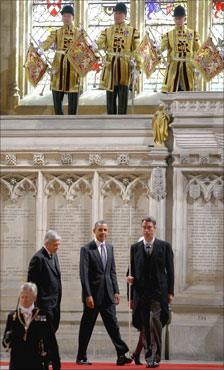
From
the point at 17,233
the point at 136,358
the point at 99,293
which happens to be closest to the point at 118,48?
the point at 17,233

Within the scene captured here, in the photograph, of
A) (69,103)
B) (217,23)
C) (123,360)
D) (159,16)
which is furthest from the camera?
(159,16)

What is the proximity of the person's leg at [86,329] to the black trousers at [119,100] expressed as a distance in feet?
12.1

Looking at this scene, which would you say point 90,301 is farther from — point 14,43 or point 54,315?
point 14,43

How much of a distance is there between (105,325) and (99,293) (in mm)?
346

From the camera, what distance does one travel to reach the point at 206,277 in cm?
1533

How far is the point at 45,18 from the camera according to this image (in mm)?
21062

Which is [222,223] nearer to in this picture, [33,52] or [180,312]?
[180,312]

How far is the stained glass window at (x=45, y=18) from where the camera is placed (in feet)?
68.8

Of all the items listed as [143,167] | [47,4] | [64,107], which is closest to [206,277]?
[143,167]

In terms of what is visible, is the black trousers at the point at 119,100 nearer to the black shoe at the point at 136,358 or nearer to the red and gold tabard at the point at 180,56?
the red and gold tabard at the point at 180,56

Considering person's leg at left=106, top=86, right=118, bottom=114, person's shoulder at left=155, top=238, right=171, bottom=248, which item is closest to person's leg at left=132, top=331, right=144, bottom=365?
person's shoulder at left=155, top=238, right=171, bottom=248

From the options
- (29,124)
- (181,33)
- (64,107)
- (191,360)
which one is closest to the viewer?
(191,360)

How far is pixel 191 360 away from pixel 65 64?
4617 mm

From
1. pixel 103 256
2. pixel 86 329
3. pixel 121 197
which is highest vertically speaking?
pixel 121 197
